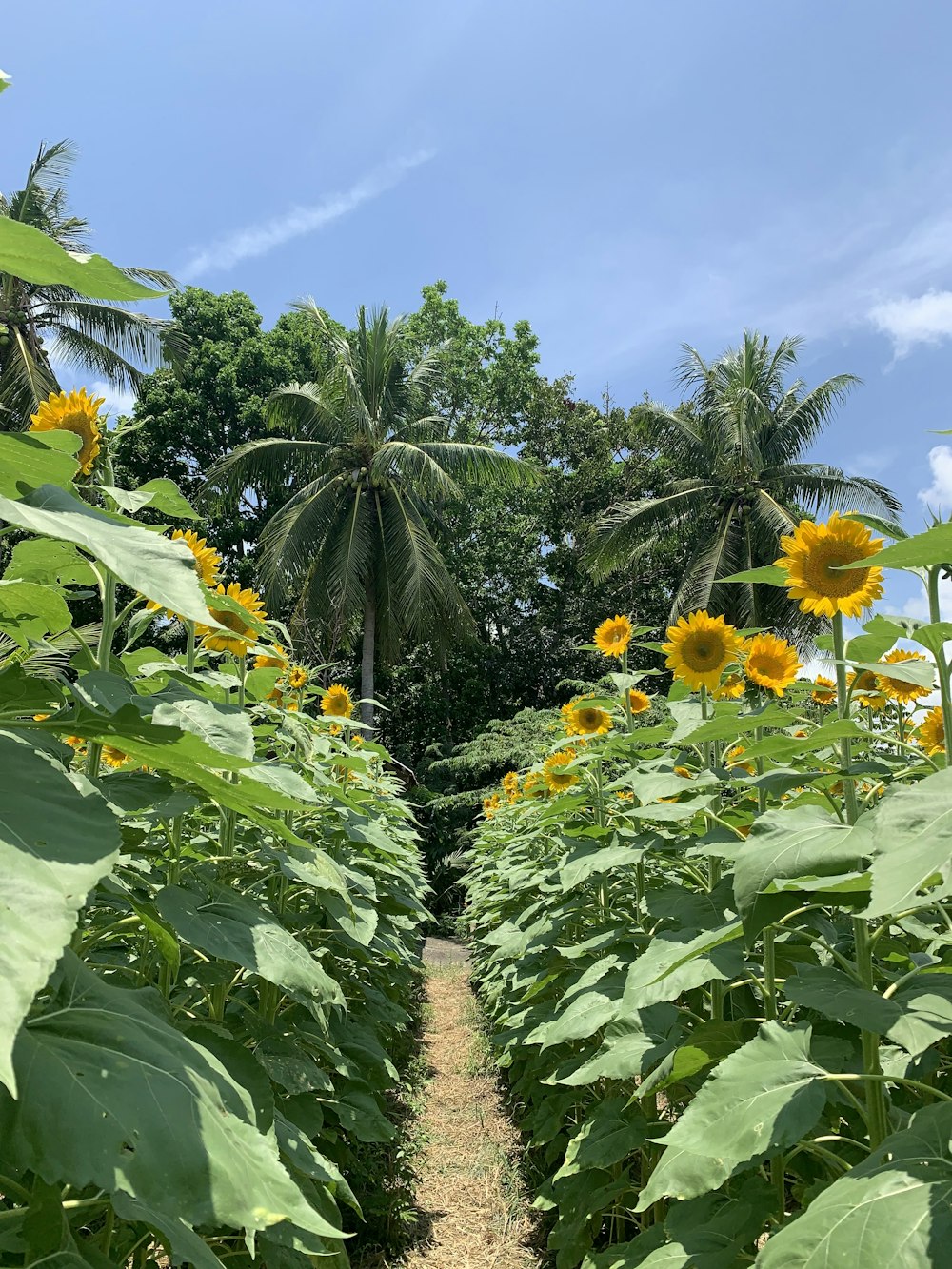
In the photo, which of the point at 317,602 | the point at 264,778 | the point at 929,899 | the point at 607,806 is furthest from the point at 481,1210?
the point at 317,602

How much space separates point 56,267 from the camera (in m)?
0.81

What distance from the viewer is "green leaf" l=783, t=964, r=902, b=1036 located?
1194 millimetres

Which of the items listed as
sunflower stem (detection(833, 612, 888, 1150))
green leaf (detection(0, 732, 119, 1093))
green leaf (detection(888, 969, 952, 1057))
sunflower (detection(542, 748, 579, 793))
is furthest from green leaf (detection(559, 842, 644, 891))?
green leaf (detection(0, 732, 119, 1093))

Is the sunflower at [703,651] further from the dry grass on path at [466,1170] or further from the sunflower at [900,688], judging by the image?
the dry grass on path at [466,1170]

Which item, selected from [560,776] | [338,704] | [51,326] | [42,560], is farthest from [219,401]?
[42,560]

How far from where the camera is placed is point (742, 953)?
168cm

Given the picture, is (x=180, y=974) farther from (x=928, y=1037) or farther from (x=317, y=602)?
(x=317, y=602)

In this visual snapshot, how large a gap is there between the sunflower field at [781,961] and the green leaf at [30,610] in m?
0.93

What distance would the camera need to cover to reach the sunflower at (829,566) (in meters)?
1.76

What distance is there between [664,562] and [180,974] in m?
22.1

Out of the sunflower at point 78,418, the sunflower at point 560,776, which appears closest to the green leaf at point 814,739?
the sunflower at point 78,418

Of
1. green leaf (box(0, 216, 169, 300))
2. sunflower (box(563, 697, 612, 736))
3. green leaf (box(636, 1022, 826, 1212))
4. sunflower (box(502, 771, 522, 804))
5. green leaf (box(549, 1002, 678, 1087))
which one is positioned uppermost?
green leaf (box(0, 216, 169, 300))

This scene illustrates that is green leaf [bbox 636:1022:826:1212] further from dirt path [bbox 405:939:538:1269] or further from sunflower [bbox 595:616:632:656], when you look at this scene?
dirt path [bbox 405:939:538:1269]

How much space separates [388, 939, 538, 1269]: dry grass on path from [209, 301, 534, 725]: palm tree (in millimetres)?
11454
